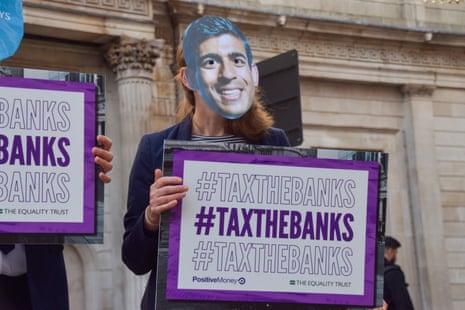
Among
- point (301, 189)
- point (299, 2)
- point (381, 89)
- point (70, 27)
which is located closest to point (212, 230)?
point (301, 189)

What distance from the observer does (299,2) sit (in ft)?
45.1

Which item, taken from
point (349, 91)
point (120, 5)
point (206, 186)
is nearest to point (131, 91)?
point (120, 5)

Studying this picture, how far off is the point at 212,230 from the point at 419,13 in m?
12.5

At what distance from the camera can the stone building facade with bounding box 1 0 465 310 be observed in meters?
11.6

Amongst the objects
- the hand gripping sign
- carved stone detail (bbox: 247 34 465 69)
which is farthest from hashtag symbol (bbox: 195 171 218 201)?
carved stone detail (bbox: 247 34 465 69)

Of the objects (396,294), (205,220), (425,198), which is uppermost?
(425,198)

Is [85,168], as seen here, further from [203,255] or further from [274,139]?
[274,139]

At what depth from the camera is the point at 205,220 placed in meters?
2.86

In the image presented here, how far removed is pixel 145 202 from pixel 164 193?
277 mm

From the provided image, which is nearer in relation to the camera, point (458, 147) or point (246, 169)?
point (246, 169)

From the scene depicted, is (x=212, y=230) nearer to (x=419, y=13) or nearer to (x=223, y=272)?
(x=223, y=272)

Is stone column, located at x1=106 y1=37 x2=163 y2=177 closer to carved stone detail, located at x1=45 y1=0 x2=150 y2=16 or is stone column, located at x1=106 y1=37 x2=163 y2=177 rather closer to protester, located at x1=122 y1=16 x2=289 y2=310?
carved stone detail, located at x1=45 y1=0 x2=150 y2=16

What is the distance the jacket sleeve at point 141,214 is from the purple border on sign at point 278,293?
123mm

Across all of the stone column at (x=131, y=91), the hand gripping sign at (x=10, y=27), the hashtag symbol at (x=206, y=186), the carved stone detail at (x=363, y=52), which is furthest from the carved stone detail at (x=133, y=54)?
the hashtag symbol at (x=206, y=186)
